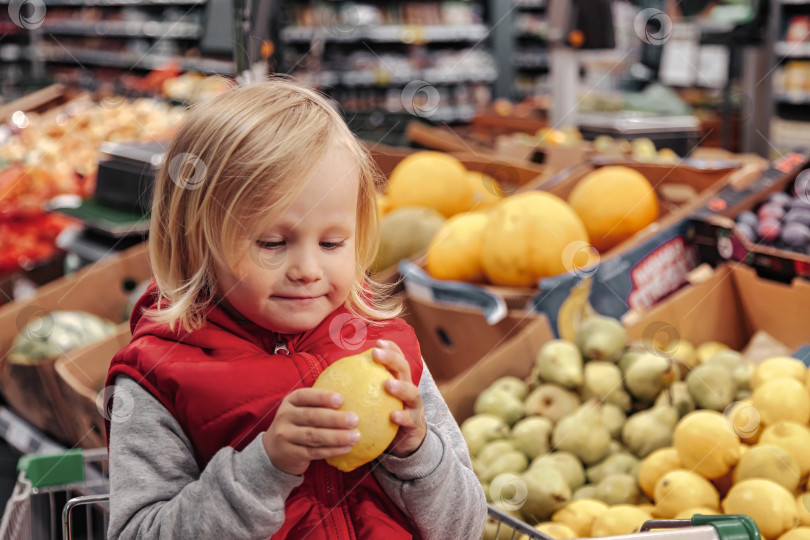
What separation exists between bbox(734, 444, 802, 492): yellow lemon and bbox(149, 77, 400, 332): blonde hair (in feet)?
2.84

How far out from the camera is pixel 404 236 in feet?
7.50

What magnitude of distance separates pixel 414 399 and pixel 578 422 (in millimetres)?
887

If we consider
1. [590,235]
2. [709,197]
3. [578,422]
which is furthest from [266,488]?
[709,197]

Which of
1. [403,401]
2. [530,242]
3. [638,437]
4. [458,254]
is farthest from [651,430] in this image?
[403,401]

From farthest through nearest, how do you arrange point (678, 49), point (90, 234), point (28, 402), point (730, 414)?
point (678, 49) < point (90, 234) < point (28, 402) < point (730, 414)

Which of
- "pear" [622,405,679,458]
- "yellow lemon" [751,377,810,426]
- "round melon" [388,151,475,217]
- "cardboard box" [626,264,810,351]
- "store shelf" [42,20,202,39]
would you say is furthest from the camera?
"store shelf" [42,20,202,39]

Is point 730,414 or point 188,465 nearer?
point 188,465

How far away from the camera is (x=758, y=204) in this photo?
2.33 metres

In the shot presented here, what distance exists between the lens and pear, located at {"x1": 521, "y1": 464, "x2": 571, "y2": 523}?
144cm

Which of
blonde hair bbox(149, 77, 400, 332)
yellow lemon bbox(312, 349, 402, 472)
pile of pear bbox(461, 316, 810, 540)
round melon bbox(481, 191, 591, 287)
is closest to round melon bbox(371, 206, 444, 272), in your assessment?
round melon bbox(481, 191, 591, 287)

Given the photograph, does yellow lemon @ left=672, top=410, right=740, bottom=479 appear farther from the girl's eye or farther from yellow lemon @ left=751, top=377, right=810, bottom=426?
the girl's eye

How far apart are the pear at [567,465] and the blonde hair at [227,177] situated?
0.82 metres

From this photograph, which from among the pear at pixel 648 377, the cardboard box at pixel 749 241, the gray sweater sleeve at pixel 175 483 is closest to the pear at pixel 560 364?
the pear at pixel 648 377

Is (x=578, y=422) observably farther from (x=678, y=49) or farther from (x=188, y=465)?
(x=678, y=49)
